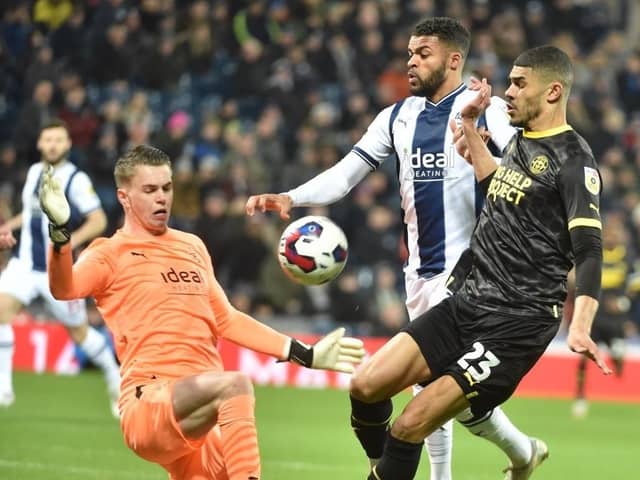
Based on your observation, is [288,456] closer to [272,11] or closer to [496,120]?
[496,120]

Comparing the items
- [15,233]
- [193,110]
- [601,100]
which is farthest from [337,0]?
[15,233]

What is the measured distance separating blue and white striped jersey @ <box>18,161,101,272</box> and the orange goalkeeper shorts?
5730 millimetres

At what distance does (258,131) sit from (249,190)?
45.0 inches

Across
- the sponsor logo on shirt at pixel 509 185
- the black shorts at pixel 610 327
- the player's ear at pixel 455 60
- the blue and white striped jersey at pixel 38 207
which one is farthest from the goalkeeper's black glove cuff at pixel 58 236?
the black shorts at pixel 610 327

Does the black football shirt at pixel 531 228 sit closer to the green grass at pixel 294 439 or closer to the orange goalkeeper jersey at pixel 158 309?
the orange goalkeeper jersey at pixel 158 309

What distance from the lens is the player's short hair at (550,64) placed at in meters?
6.43

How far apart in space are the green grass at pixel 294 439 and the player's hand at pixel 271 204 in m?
2.19

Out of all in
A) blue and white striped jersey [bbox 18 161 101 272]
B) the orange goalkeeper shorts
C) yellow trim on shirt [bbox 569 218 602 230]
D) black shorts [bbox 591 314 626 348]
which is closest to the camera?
the orange goalkeeper shorts

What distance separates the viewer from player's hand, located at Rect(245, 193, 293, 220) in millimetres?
7109

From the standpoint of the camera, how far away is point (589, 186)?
604 cm

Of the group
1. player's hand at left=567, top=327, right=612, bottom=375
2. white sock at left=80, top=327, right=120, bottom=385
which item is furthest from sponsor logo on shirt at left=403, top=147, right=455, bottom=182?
white sock at left=80, top=327, right=120, bottom=385

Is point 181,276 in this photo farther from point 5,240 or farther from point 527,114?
point 5,240

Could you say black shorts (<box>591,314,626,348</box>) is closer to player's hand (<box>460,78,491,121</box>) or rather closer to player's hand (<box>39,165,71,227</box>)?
player's hand (<box>460,78,491,121</box>)

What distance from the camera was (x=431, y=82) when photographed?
24.5 feet
